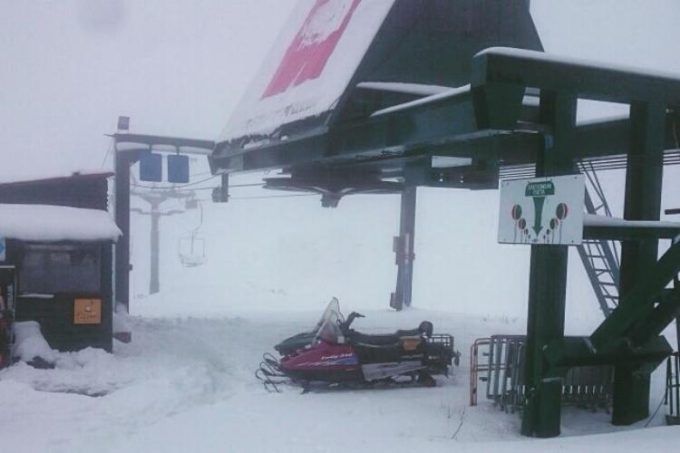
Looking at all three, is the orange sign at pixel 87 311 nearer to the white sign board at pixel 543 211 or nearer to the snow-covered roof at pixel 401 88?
the snow-covered roof at pixel 401 88

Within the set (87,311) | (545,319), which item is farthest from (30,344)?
(545,319)

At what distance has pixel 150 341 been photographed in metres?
12.2

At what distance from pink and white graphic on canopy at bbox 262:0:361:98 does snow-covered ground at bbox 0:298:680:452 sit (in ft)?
16.9

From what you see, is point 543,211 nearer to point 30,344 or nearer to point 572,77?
point 572,77

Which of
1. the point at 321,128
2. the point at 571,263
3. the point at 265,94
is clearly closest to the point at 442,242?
the point at 571,263

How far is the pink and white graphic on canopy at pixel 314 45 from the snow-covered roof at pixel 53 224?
4.28m

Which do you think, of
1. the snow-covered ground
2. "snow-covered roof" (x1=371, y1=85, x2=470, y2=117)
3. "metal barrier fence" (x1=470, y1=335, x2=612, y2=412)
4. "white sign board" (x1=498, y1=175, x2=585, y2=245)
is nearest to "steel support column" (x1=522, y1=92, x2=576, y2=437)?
"white sign board" (x1=498, y1=175, x2=585, y2=245)

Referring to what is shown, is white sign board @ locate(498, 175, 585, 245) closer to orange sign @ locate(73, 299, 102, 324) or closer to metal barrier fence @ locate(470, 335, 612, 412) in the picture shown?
metal barrier fence @ locate(470, 335, 612, 412)

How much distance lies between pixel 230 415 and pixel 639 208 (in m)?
5.68

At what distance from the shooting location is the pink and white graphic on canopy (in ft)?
33.1

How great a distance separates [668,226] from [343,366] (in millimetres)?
4784

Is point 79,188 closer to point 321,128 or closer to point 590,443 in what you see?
point 321,128

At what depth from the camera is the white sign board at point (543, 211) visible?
6188mm

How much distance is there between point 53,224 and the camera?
1050 centimetres
